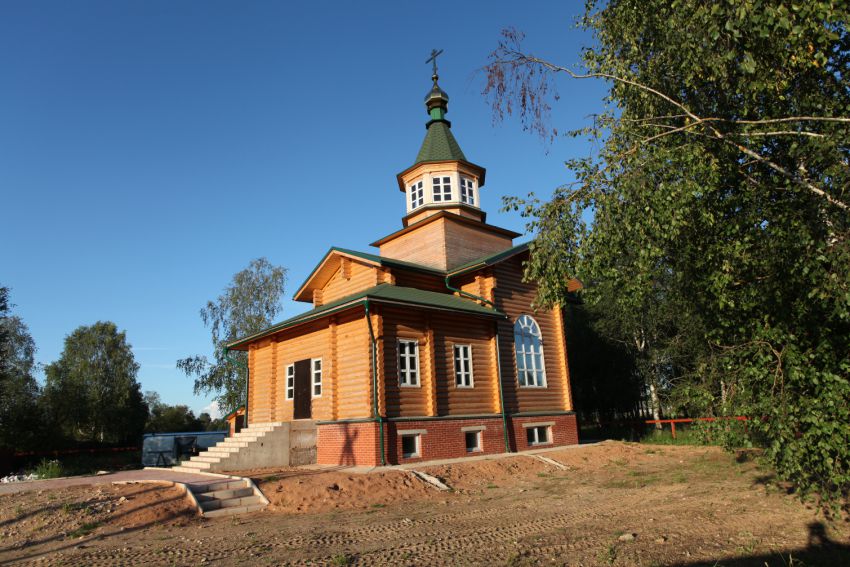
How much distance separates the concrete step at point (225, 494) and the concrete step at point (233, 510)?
40 centimetres

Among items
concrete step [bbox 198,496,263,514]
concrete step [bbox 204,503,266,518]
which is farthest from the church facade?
concrete step [bbox 204,503,266,518]

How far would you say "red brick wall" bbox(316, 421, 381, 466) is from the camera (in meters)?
15.2

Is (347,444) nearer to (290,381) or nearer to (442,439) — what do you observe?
(442,439)

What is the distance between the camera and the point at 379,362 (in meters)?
15.6

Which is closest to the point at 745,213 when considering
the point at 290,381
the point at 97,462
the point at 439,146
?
the point at 290,381

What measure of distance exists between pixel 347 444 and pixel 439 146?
1449cm

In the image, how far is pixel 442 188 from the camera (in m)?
23.8

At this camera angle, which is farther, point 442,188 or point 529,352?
point 442,188

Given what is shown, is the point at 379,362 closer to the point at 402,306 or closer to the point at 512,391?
the point at 402,306

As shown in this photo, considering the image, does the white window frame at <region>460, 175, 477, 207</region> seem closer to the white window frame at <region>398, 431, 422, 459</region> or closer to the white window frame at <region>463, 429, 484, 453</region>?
the white window frame at <region>463, 429, 484, 453</region>

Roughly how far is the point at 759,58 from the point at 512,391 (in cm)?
1411

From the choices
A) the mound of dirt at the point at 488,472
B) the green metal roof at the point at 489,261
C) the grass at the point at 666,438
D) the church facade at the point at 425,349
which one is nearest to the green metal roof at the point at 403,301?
the church facade at the point at 425,349

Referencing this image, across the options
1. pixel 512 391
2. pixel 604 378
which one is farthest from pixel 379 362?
pixel 604 378

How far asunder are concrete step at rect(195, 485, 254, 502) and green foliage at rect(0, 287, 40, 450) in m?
23.4
